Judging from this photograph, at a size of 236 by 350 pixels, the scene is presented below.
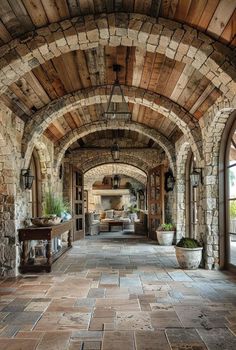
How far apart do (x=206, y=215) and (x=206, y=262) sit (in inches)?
30.7

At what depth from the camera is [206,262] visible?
539cm

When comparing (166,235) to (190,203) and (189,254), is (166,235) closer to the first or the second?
(190,203)

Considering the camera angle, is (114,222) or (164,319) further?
(114,222)

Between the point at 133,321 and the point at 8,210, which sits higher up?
the point at 8,210

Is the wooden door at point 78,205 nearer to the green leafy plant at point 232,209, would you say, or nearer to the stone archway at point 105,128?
the stone archway at point 105,128

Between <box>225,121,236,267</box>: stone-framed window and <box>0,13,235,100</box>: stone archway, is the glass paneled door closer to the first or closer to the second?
<box>225,121,236,267</box>: stone-framed window

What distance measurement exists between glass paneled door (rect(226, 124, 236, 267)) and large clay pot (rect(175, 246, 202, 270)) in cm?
50

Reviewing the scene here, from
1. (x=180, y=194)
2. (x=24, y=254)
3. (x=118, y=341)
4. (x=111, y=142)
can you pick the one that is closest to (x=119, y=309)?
(x=118, y=341)

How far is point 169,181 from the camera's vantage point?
8.78 metres

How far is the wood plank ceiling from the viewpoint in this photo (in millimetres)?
3214

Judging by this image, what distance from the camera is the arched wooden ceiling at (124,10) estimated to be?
3092 millimetres

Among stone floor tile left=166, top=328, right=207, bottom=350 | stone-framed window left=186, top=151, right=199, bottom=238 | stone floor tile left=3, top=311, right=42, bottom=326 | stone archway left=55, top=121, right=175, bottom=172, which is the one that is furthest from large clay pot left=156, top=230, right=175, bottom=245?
stone floor tile left=166, top=328, right=207, bottom=350

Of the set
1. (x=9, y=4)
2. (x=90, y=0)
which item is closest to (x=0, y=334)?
(x=9, y=4)

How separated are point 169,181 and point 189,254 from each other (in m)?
3.68
